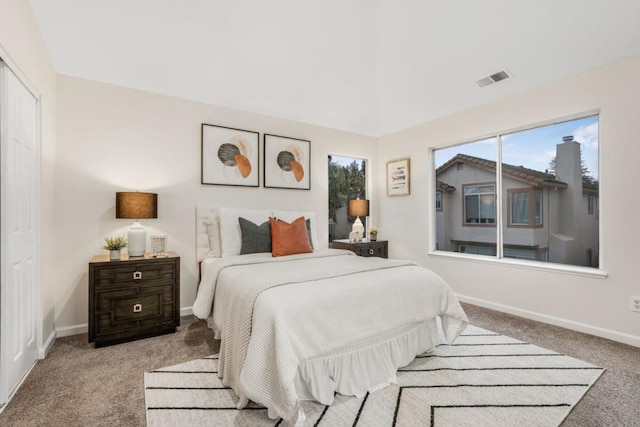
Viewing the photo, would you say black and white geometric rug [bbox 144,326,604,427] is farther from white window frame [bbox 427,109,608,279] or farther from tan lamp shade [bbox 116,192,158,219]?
tan lamp shade [bbox 116,192,158,219]

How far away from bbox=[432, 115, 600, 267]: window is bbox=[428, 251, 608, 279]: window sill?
0.09 meters

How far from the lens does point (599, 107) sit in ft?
9.21

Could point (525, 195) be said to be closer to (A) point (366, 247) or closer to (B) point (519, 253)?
(B) point (519, 253)

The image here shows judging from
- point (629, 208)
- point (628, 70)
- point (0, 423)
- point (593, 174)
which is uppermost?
point (628, 70)

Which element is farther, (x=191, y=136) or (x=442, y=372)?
(x=191, y=136)

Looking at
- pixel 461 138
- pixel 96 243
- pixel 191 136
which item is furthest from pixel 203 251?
pixel 461 138

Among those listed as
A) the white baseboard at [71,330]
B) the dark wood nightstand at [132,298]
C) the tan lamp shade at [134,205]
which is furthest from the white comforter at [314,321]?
the white baseboard at [71,330]

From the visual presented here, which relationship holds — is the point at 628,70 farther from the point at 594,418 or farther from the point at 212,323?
the point at 212,323

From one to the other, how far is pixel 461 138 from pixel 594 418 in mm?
3098

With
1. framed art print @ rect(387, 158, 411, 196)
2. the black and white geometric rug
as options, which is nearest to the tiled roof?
framed art print @ rect(387, 158, 411, 196)

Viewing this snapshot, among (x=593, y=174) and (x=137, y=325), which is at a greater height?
(x=593, y=174)

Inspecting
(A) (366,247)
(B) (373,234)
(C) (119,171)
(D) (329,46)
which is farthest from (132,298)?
(D) (329,46)

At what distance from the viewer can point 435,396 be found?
187 cm

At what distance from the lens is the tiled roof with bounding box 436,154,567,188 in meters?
3.28
